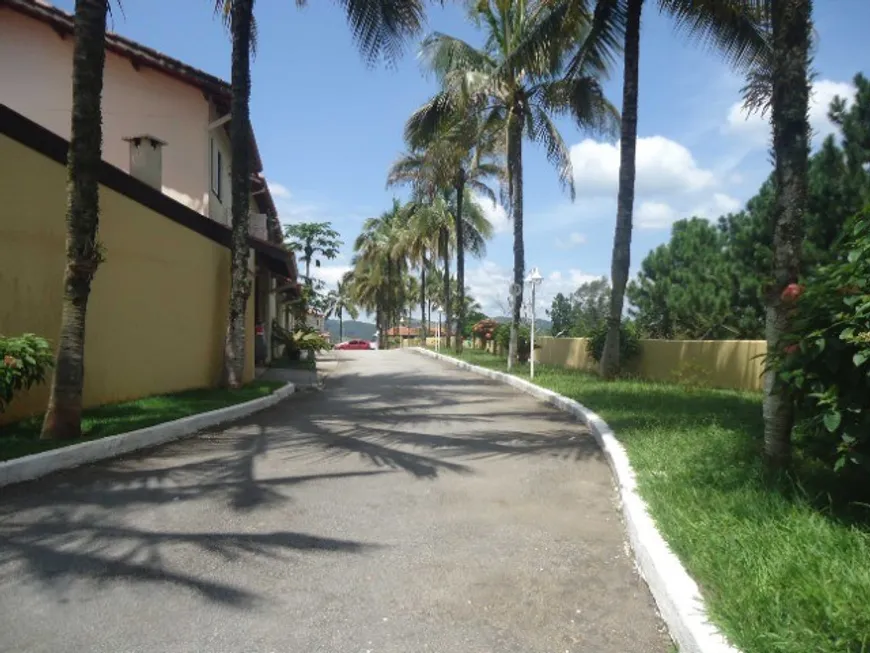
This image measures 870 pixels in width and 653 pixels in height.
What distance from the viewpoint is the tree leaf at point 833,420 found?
12.6 ft

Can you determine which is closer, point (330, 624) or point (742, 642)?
point (742, 642)

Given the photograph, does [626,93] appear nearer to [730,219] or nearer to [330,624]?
[730,219]

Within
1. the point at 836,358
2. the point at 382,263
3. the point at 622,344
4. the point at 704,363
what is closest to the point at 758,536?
the point at 836,358

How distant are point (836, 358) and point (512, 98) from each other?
1729 cm

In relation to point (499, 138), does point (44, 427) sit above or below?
below

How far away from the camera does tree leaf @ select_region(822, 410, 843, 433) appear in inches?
152

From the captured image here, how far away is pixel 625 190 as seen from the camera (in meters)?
14.2

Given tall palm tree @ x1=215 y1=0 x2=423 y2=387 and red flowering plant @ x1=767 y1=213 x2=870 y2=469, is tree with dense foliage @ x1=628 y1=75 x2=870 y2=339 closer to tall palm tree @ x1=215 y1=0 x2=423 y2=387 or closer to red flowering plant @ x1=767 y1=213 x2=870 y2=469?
red flowering plant @ x1=767 y1=213 x2=870 y2=469

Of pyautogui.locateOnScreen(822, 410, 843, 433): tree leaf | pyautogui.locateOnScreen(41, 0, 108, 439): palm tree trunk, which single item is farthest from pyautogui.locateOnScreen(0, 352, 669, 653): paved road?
pyautogui.locateOnScreen(822, 410, 843, 433): tree leaf

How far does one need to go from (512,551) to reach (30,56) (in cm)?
1650

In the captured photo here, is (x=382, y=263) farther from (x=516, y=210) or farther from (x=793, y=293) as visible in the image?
(x=793, y=293)

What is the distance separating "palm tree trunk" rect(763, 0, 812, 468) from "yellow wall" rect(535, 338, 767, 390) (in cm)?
561

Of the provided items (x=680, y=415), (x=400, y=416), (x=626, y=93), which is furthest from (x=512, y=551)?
(x=626, y=93)

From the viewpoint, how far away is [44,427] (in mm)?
7066
